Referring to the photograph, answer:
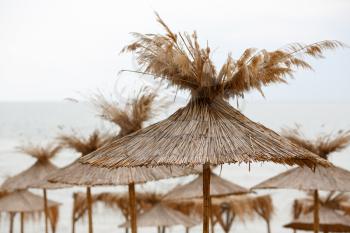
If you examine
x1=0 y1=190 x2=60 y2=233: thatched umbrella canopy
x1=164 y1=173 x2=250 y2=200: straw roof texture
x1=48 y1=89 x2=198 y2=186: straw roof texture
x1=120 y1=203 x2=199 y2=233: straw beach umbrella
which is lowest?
x1=120 y1=203 x2=199 y2=233: straw beach umbrella

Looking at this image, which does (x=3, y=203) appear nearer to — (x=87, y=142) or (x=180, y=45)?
(x=87, y=142)

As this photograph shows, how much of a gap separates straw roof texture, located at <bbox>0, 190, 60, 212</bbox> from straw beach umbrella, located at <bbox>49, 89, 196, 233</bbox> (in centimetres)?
→ 590

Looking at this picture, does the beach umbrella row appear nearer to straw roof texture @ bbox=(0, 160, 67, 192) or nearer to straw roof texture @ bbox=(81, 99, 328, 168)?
straw roof texture @ bbox=(81, 99, 328, 168)

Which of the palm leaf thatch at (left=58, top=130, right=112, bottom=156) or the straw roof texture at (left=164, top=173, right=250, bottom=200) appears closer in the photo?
the palm leaf thatch at (left=58, top=130, right=112, bottom=156)

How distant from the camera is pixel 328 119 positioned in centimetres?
6116

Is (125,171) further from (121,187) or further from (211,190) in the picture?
(121,187)

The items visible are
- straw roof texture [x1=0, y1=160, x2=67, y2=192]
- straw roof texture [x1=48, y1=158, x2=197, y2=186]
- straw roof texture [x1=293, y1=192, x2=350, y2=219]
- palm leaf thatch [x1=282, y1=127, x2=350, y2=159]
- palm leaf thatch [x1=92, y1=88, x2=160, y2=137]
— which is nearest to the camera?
straw roof texture [x1=48, y1=158, x2=197, y2=186]

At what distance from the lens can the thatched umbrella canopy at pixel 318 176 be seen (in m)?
8.55

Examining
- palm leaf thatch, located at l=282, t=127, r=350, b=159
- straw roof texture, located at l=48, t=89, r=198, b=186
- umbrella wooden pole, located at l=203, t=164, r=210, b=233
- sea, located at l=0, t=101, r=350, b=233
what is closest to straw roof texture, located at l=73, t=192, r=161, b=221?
sea, located at l=0, t=101, r=350, b=233

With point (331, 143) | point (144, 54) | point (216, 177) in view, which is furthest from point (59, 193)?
point (144, 54)

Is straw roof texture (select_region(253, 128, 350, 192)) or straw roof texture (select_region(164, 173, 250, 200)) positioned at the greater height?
straw roof texture (select_region(253, 128, 350, 192))

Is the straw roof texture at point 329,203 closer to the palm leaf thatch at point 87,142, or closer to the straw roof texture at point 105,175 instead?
the palm leaf thatch at point 87,142

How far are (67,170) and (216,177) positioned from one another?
189 inches

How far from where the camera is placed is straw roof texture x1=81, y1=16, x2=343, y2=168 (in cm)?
542
